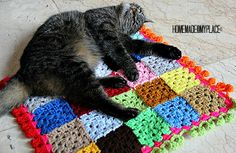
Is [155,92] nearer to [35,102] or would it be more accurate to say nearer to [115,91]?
[115,91]

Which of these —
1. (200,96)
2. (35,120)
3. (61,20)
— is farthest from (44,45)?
(200,96)

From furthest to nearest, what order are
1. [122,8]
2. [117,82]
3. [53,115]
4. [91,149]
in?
[122,8]
[117,82]
[53,115]
[91,149]

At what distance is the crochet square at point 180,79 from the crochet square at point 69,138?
380 millimetres

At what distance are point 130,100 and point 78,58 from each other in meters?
0.26

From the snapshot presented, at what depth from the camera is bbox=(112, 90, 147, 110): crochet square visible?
1.07 meters

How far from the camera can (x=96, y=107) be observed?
1040mm

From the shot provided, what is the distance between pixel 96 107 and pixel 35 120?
22 cm

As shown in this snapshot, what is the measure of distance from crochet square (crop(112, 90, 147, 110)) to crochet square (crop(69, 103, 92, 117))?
0.37 feet

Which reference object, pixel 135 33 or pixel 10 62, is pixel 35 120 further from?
pixel 135 33

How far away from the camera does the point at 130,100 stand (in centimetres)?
109

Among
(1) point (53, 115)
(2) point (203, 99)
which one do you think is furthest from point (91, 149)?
(2) point (203, 99)

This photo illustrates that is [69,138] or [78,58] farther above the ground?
[78,58]

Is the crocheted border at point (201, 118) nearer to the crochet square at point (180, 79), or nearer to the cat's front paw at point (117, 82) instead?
the crochet square at point (180, 79)

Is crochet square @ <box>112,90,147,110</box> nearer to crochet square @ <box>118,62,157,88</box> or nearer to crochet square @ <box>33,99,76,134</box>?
crochet square @ <box>118,62,157,88</box>
